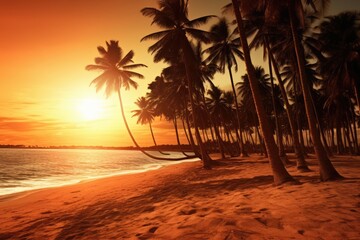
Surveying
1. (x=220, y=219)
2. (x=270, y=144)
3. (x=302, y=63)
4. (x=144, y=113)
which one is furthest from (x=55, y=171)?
(x=302, y=63)

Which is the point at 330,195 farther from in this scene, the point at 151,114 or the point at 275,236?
the point at 151,114

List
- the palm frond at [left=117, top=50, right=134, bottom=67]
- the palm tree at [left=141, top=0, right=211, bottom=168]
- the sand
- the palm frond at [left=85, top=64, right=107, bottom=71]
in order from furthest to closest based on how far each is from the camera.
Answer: the palm frond at [left=117, top=50, right=134, bottom=67], the palm frond at [left=85, top=64, right=107, bottom=71], the palm tree at [left=141, top=0, right=211, bottom=168], the sand

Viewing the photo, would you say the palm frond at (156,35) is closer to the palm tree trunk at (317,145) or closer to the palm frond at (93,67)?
the palm frond at (93,67)

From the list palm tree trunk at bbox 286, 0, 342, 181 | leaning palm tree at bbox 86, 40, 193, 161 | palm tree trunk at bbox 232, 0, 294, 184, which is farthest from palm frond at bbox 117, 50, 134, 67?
palm tree trunk at bbox 286, 0, 342, 181

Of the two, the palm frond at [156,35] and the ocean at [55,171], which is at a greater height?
the palm frond at [156,35]

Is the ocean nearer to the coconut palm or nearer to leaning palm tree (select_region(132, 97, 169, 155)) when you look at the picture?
leaning palm tree (select_region(132, 97, 169, 155))

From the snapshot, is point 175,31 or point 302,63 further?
point 175,31

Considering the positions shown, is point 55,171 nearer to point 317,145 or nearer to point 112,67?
point 112,67

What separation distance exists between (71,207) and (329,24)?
27372 millimetres

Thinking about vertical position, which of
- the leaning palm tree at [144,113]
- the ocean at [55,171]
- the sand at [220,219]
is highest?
the leaning palm tree at [144,113]

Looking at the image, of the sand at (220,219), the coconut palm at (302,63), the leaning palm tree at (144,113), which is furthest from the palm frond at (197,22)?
the leaning palm tree at (144,113)

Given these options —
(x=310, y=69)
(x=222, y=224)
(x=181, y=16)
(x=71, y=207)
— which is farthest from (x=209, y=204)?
(x=310, y=69)

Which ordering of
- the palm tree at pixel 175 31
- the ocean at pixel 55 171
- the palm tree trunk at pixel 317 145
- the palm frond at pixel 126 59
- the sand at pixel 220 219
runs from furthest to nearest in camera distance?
the palm frond at pixel 126 59 < the ocean at pixel 55 171 < the palm tree at pixel 175 31 < the palm tree trunk at pixel 317 145 < the sand at pixel 220 219

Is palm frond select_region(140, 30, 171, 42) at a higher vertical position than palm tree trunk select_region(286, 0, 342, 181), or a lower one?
higher
